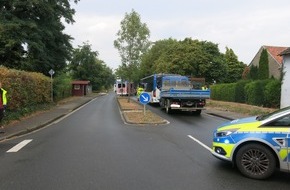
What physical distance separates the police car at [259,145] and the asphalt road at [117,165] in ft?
0.84

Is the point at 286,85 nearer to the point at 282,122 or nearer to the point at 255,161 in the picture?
the point at 282,122

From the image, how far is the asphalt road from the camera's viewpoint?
20.9 ft

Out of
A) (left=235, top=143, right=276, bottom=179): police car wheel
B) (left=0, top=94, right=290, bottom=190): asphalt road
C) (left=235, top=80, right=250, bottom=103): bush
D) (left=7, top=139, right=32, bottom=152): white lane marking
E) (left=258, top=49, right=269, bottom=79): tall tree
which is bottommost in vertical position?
(left=7, top=139, right=32, bottom=152): white lane marking

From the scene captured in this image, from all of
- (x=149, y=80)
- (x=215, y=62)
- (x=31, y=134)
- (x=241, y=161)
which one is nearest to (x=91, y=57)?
(x=215, y=62)

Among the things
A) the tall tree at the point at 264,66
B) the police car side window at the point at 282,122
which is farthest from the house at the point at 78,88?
the police car side window at the point at 282,122

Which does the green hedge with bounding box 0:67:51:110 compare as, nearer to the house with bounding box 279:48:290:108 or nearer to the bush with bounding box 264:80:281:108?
the bush with bounding box 264:80:281:108

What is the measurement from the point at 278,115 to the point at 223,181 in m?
1.74

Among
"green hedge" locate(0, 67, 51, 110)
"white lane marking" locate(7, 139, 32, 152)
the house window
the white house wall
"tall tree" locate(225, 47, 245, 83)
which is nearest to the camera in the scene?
"white lane marking" locate(7, 139, 32, 152)

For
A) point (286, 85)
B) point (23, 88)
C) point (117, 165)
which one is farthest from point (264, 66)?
point (117, 165)

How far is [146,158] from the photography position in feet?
28.0

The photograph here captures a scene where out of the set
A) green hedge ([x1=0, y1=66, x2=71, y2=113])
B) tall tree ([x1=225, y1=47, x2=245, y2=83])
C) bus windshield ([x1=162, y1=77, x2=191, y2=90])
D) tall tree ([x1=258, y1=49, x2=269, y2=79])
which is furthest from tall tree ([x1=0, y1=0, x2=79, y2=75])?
tall tree ([x1=225, y1=47, x2=245, y2=83])

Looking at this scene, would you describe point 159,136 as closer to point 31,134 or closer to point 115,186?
point 31,134

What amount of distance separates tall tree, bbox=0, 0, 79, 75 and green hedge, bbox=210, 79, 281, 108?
17596 mm

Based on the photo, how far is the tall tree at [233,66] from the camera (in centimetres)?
7062
